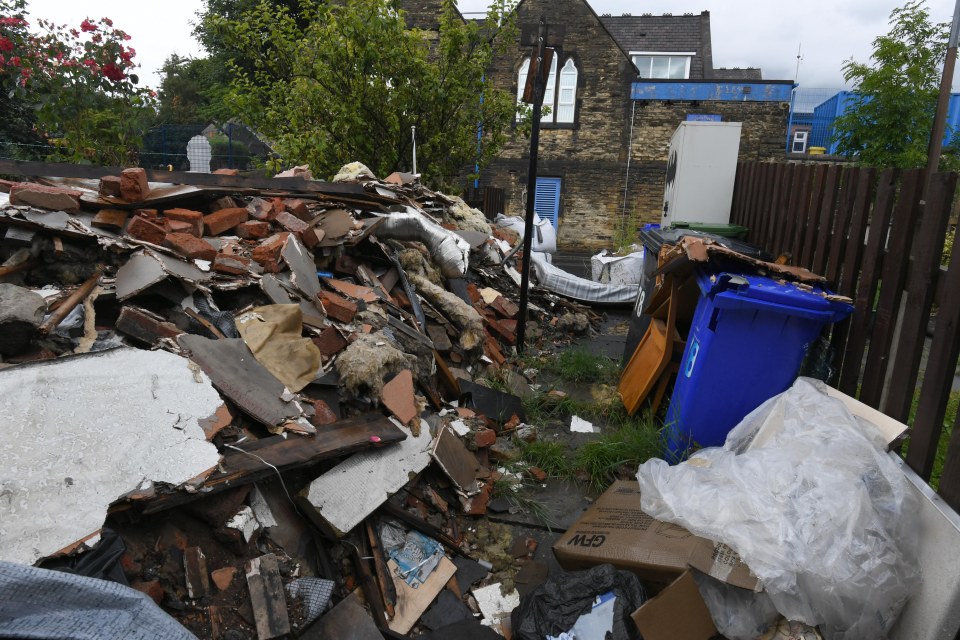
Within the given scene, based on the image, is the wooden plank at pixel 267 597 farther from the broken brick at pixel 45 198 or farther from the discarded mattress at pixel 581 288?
the discarded mattress at pixel 581 288

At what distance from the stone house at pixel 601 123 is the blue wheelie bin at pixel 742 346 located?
1553cm

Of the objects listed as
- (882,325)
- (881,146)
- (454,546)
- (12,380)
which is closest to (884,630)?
(882,325)

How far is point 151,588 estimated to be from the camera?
2.07 m

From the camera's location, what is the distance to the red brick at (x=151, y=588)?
6.74 feet

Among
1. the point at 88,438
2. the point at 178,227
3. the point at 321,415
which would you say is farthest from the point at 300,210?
the point at 88,438

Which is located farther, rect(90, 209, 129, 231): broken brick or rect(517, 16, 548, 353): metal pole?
rect(517, 16, 548, 353): metal pole

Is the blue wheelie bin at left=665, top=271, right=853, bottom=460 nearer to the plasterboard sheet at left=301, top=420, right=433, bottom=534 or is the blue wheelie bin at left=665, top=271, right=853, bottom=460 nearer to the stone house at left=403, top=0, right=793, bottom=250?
the plasterboard sheet at left=301, top=420, right=433, bottom=534

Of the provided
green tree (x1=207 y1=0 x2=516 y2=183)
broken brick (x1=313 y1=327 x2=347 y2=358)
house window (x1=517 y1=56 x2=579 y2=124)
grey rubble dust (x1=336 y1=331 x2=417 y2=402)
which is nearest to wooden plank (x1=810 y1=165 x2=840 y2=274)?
grey rubble dust (x1=336 y1=331 x2=417 y2=402)

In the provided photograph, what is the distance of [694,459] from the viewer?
9.63ft

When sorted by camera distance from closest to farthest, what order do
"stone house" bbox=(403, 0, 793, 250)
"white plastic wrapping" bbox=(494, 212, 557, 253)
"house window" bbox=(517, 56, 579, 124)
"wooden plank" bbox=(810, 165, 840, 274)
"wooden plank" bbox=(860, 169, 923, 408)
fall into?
"wooden plank" bbox=(860, 169, 923, 408)
"wooden plank" bbox=(810, 165, 840, 274)
"white plastic wrapping" bbox=(494, 212, 557, 253)
"stone house" bbox=(403, 0, 793, 250)
"house window" bbox=(517, 56, 579, 124)

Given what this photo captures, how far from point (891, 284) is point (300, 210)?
397 centimetres

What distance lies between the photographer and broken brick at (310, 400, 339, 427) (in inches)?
119

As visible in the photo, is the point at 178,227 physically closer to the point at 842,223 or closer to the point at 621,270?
the point at 842,223

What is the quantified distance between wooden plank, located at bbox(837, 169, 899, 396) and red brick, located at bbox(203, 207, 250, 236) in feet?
13.2
